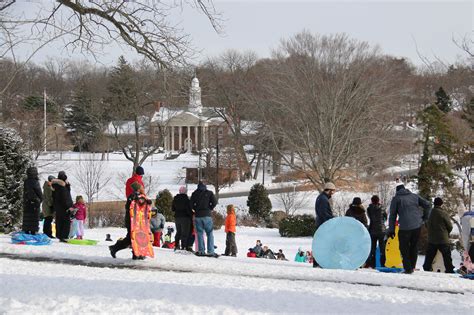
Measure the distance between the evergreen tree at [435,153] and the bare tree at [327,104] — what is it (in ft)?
23.8

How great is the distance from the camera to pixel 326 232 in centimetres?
1220

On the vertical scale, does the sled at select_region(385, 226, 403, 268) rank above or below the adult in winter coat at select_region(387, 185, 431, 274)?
below

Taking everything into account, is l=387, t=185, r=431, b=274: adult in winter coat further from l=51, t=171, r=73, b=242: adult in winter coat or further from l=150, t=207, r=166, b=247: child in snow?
Result: l=150, t=207, r=166, b=247: child in snow

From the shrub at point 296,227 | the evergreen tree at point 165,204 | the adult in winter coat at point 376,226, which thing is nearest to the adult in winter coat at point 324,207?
the adult in winter coat at point 376,226

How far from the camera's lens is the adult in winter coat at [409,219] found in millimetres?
11938

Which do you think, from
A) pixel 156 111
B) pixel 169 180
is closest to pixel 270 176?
pixel 169 180

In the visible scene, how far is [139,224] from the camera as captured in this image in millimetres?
11711

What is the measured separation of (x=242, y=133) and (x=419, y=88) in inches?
1050

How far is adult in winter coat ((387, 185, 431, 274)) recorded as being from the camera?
11938mm

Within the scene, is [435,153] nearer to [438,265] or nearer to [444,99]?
[438,265]

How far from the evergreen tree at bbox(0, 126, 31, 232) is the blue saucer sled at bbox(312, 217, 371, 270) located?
13.3 meters

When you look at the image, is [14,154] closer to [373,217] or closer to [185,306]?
[373,217]

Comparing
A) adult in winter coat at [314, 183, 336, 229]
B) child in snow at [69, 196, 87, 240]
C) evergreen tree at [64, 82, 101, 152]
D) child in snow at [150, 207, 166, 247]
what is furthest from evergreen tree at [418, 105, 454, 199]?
evergreen tree at [64, 82, 101, 152]

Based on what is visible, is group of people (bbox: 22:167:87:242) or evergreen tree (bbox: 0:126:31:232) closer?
group of people (bbox: 22:167:87:242)
